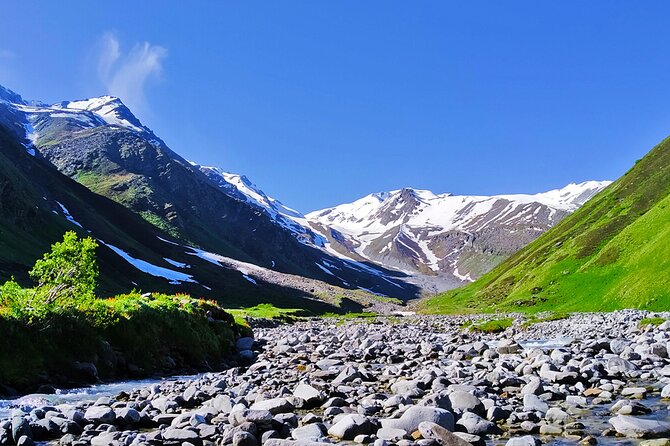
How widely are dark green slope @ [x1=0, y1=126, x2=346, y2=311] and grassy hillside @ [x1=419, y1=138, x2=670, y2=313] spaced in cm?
6991

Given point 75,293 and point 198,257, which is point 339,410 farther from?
point 198,257

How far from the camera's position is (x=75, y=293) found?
79.8 feet

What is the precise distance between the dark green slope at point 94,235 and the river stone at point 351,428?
93264 millimetres

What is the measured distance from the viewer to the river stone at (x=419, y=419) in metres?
12.4

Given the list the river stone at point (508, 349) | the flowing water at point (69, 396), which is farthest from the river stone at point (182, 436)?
the river stone at point (508, 349)

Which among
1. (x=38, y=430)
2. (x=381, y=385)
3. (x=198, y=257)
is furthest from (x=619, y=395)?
(x=198, y=257)

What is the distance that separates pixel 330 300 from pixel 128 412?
535 ft

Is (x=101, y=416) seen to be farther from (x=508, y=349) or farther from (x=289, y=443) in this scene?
(x=508, y=349)

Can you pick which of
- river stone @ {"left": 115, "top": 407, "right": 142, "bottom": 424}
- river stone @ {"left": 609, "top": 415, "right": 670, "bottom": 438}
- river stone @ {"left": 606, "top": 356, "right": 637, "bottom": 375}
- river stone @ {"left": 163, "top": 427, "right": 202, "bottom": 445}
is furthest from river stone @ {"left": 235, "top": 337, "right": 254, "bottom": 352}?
river stone @ {"left": 609, "top": 415, "right": 670, "bottom": 438}

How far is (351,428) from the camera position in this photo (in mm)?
12469

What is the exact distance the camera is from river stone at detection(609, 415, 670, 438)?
37.5 ft

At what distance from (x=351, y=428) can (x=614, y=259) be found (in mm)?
74627

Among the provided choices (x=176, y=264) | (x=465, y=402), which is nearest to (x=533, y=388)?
(x=465, y=402)

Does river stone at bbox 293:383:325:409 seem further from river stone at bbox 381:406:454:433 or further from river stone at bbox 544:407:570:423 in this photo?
river stone at bbox 544:407:570:423
